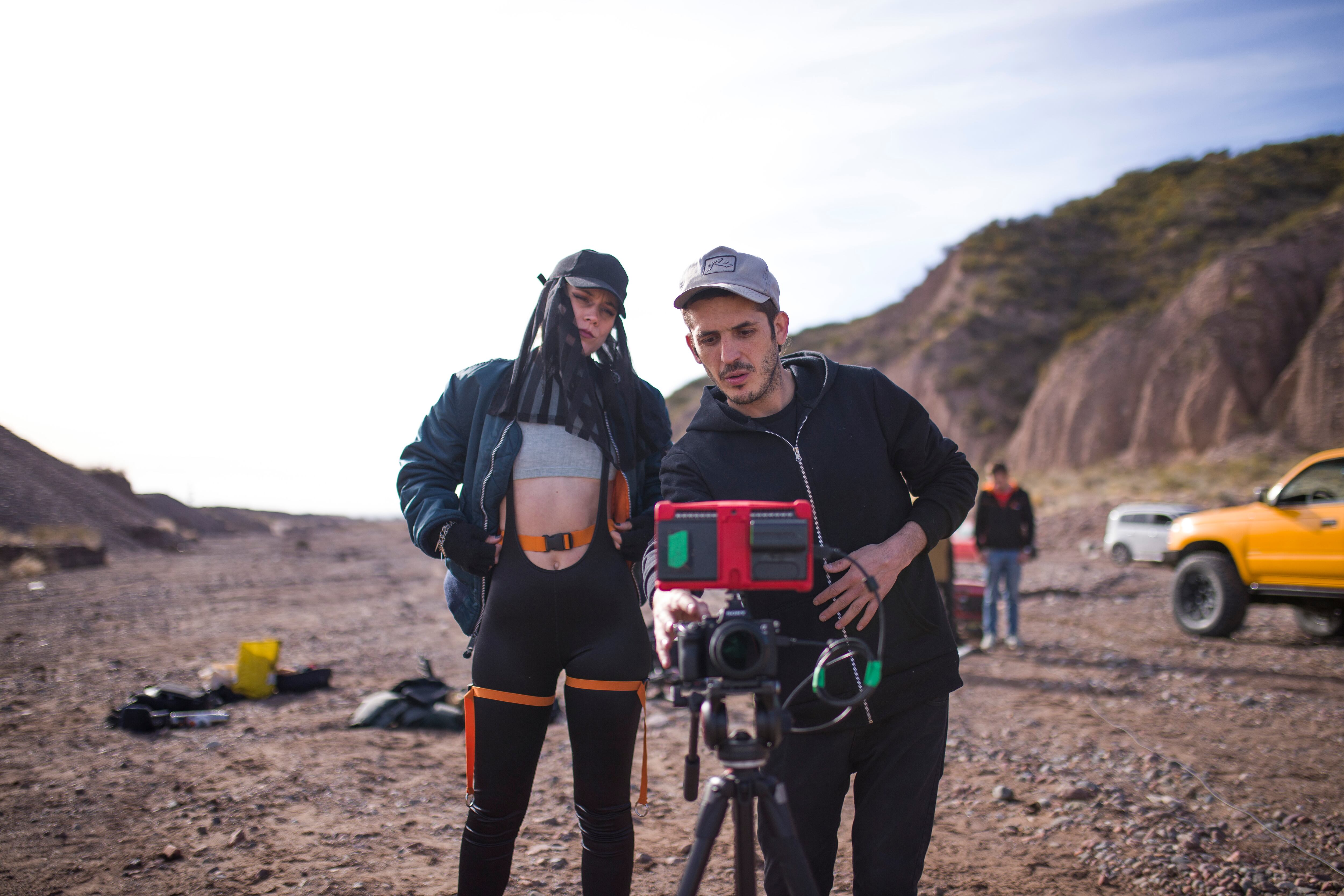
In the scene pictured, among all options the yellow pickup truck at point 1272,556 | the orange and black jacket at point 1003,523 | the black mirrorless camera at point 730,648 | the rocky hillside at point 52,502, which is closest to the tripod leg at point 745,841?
the black mirrorless camera at point 730,648

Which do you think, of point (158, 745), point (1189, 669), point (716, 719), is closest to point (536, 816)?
point (158, 745)

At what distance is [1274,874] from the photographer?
9.83ft

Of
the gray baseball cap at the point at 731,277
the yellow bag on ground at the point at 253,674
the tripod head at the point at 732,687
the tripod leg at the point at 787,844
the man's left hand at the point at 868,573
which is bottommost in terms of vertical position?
the yellow bag on ground at the point at 253,674

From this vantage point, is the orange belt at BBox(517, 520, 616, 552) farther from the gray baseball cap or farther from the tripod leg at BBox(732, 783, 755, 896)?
the tripod leg at BBox(732, 783, 755, 896)

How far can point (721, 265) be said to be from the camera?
1922mm

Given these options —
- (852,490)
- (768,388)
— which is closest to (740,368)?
(768,388)

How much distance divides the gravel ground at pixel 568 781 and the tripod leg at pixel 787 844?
1.72m

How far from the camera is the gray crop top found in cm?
229

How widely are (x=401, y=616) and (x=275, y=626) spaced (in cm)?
156

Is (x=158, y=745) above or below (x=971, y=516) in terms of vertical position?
below

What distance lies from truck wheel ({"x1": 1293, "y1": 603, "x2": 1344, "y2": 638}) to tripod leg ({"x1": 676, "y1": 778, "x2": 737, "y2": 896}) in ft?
28.8

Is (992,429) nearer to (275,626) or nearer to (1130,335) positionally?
(1130,335)

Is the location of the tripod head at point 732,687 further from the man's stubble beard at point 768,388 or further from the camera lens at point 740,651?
the man's stubble beard at point 768,388

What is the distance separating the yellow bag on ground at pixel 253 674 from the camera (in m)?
5.79
